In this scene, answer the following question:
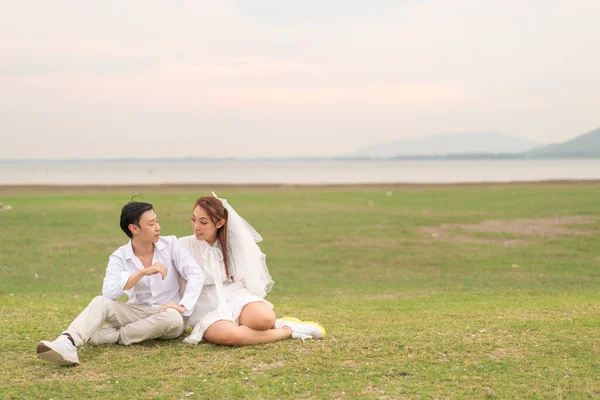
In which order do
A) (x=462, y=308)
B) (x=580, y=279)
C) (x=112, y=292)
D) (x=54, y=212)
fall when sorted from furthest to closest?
(x=54, y=212), (x=580, y=279), (x=462, y=308), (x=112, y=292)

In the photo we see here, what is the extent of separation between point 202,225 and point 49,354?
210 cm

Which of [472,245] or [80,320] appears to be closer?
[80,320]

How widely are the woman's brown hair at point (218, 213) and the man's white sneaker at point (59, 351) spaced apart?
1.93 m

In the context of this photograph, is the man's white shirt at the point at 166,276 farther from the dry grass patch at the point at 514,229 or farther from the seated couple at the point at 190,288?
the dry grass patch at the point at 514,229

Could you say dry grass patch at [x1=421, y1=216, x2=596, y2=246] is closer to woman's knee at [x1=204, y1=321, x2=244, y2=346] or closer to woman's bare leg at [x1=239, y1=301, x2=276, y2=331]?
woman's bare leg at [x1=239, y1=301, x2=276, y2=331]

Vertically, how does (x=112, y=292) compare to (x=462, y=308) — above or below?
above

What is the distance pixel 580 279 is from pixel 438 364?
33.2ft

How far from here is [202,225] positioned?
7305 millimetres

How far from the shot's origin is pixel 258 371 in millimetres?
6211

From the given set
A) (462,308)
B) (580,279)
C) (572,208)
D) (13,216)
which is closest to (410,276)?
(580,279)

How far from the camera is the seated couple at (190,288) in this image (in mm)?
6922

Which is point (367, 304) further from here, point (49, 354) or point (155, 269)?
point (49, 354)

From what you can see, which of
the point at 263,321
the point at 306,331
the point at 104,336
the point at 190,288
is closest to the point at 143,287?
the point at 190,288

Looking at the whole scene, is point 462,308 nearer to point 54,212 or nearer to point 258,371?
point 258,371
